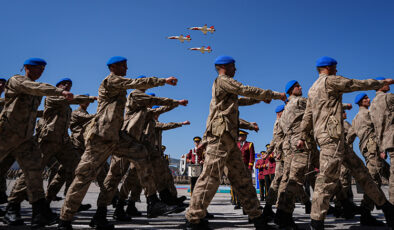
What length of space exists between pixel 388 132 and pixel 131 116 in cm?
512

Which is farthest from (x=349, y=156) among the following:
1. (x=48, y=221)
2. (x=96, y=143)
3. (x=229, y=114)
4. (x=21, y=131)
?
(x=21, y=131)

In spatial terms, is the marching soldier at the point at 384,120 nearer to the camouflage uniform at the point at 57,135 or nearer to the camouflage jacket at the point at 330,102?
the camouflage jacket at the point at 330,102

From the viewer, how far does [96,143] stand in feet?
15.2

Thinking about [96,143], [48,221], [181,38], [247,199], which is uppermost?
[181,38]

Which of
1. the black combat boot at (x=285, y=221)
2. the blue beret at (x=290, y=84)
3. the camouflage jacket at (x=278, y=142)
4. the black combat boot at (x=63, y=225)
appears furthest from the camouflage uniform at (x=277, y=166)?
the black combat boot at (x=63, y=225)

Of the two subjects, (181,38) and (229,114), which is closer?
(229,114)

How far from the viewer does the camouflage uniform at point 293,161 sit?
505 cm

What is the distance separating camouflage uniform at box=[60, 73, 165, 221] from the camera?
14.5ft

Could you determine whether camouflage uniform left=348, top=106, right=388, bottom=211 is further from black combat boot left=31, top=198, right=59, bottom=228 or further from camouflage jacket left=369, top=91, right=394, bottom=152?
black combat boot left=31, top=198, right=59, bottom=228

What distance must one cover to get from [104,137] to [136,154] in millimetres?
647

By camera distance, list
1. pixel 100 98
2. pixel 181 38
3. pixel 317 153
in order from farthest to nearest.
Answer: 1. pixel 181 38
2. pixel 317 153
3. pixel 100 98

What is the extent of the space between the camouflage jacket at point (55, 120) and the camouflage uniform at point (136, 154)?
1.47 meters

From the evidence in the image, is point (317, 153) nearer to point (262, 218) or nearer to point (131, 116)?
point (262, 218)

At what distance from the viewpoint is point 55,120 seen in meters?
6.44
